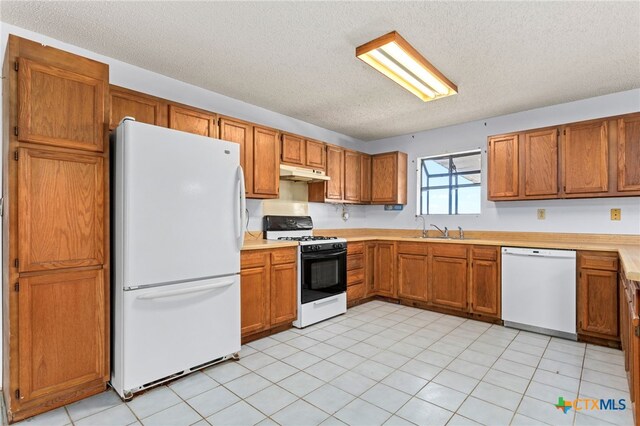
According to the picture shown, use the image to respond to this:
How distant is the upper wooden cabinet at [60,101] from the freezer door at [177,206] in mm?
210

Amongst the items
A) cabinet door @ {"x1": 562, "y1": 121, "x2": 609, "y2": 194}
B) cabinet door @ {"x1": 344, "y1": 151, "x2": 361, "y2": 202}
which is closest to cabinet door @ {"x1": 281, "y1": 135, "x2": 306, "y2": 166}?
cabinet door @ {"x1": 344, "y1": 151, "x2": 361, "y2": 202}

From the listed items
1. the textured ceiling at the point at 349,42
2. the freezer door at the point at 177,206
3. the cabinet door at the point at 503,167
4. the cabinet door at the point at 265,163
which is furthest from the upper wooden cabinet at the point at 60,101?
the cabinet door at the point at 503,167

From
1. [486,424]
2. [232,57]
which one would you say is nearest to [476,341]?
[486,424]

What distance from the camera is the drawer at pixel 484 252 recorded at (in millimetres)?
3676

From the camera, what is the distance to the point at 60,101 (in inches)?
80.1

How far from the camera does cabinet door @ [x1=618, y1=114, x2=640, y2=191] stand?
318 cm

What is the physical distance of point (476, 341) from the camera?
3186mm

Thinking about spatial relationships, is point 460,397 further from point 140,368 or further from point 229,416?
point 140,368

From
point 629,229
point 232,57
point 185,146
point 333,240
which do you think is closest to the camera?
point 185,146

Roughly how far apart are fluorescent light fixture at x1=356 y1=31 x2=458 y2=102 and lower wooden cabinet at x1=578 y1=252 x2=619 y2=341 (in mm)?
2059

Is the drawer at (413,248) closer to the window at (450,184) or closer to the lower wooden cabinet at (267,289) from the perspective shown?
the window at (450,184)

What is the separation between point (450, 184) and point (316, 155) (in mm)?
2011

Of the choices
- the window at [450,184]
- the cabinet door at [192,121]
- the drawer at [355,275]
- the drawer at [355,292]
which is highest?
the cabinet door at [192,121]

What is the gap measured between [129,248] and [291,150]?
2305mm
